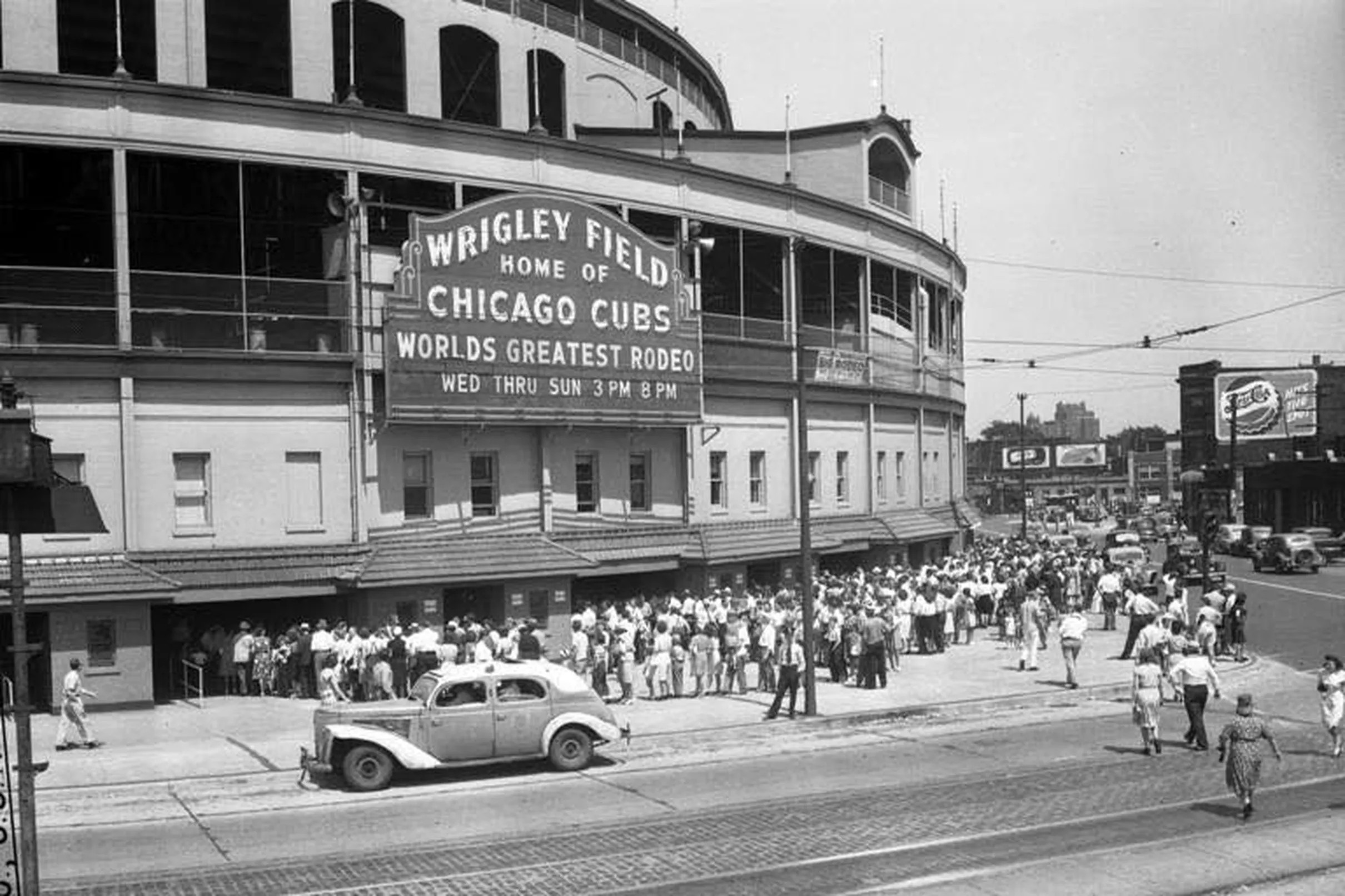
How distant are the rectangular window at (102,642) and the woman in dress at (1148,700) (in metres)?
18.8

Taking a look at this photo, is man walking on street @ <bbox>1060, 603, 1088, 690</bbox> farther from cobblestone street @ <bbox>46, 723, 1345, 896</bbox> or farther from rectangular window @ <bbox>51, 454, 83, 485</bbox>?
rectangular window @ <bbox>51, 454, 83, 485</bbox>

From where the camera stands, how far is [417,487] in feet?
101

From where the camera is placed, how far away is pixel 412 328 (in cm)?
2917

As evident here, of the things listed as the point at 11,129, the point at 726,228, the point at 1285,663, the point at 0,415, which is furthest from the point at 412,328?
the point at 1285,663

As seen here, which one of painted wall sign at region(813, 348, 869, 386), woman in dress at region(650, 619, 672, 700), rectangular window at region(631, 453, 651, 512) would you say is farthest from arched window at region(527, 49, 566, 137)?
woman in dress at region(650, 619, 672, 700)

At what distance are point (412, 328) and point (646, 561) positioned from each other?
9470mm

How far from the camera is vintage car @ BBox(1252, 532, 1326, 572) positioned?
189 feet

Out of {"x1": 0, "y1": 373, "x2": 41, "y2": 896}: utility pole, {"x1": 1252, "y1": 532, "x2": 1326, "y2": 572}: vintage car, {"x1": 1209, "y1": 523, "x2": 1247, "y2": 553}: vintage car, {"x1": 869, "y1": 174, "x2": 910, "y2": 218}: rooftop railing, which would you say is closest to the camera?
{"x1": 0, "y1": 373, "x2": 41, "y2": 896}: utility pole

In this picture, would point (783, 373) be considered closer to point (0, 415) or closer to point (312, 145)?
point (312, 145)

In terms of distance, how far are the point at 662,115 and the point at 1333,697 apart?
3463 centimetres

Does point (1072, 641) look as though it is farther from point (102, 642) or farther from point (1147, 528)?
point (1147, 528)

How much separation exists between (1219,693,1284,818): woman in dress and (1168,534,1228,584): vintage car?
23.1 metres

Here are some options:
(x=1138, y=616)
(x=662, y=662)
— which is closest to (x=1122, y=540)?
(x=1138, y=616)

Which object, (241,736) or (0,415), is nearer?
(0,415)
